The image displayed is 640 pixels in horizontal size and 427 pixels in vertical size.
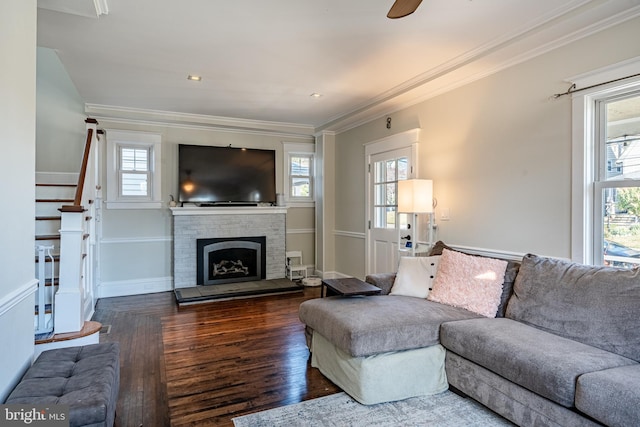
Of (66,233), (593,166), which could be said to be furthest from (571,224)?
(66,233)

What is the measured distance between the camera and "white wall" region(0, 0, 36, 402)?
1730 millimetres

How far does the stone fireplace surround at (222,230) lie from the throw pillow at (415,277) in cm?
Answer: 309

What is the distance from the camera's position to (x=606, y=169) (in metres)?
2.65

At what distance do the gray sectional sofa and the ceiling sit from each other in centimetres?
175

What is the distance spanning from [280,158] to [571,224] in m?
4.51

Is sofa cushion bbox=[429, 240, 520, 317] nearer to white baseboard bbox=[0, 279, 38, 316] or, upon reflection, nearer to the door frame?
the door frame

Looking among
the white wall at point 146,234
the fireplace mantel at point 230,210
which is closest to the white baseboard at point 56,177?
the white wall at point 146,234

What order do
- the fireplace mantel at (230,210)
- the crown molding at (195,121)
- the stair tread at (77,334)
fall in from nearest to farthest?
the stair tread at (77,334), the crown molding at (195,121), the fireplace mantel at (230,210)

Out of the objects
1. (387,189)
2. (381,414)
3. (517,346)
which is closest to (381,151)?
(387,189)

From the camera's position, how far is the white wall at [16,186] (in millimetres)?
1730

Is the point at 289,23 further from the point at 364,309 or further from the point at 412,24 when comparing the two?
the point at 364,309

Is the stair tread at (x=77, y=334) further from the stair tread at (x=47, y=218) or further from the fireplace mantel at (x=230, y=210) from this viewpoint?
the fireplace mantel at (x=230, y=210)

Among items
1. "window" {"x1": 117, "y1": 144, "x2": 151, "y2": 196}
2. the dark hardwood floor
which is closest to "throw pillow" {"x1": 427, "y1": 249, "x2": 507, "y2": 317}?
the dark hardwood floor

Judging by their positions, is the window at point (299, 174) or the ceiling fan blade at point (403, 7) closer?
the ceiling fan blade at point (403, 7)
